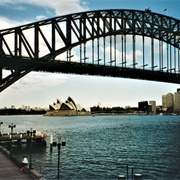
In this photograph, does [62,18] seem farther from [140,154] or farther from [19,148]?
[140,154]

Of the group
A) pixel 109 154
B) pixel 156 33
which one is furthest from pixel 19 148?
pixel 156 33

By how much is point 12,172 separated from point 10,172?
0.14 meters

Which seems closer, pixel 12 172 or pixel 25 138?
pixel 12 172

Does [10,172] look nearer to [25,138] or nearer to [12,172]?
[12,172]

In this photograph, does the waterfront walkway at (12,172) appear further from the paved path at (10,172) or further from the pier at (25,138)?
the pier at (25,138)

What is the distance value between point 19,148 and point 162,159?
20.4 metres

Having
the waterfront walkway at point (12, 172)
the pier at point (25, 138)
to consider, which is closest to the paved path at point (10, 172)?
the waterfront walkway at point (12, 172)

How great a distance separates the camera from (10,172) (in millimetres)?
21672

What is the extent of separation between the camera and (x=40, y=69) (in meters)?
54.8

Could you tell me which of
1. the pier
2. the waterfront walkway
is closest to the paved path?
the waterfront walkway

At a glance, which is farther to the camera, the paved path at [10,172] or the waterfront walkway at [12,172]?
the paved path at [10,172]

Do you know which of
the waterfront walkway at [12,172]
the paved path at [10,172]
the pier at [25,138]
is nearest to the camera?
the waterfront walkway at [12,172]

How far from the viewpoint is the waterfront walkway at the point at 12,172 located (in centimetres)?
2000

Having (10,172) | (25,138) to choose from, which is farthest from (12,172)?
(25,138)
